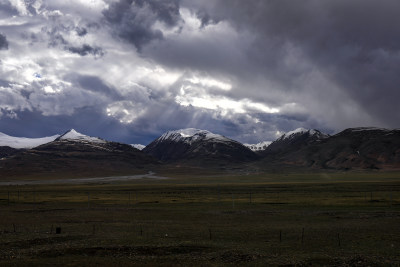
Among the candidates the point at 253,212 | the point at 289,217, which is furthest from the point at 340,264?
the point at 253,212

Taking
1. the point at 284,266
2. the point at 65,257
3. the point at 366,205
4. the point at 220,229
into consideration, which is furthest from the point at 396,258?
the point at 366,205

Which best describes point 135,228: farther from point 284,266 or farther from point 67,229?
point 284,266

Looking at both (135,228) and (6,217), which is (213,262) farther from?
(6,217)

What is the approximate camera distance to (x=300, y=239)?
29688mm

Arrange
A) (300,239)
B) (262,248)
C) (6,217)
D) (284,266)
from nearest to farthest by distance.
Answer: (284,266)
(262,248)
(300,239)
(6,217)

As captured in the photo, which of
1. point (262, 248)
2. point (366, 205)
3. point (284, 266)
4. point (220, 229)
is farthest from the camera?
point (366, 205)

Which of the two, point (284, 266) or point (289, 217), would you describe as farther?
point (289, 217)

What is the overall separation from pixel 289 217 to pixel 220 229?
506 inches

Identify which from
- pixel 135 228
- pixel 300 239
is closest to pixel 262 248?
pixel 300 239

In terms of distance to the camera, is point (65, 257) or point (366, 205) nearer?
point (65, 257)

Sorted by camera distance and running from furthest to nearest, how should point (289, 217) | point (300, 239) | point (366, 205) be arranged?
point (366, 205), point (289, 217), point (300, 239)

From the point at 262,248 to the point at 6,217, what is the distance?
36.9 metres

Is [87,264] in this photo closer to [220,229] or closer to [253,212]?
[220,229]

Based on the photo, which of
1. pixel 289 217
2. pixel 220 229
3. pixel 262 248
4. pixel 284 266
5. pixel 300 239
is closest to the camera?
pixel 284 266
